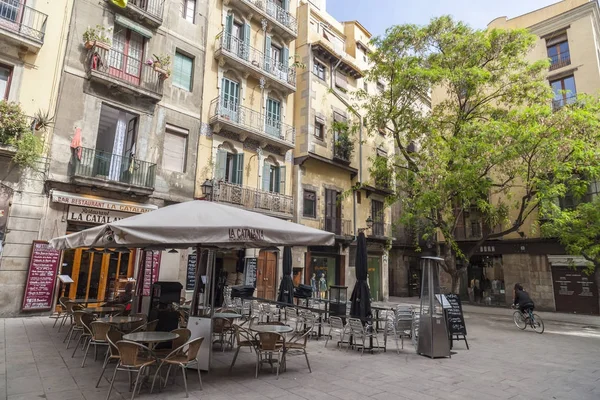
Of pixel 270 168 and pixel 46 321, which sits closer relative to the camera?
pixel 46 321

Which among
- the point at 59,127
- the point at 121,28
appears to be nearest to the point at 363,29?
the point at 121,28

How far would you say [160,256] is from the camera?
13.4m

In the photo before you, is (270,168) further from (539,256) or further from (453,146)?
(539,256)

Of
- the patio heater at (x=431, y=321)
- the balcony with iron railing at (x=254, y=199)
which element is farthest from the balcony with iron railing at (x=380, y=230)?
the patio heater at (x=431, y=321)

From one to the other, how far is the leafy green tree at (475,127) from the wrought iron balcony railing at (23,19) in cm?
1308

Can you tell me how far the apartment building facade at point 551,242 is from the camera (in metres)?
19.6

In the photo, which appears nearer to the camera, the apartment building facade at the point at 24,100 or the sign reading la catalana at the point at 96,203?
the apartment building facade at the point at 24,100

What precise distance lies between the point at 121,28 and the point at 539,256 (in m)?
24.5

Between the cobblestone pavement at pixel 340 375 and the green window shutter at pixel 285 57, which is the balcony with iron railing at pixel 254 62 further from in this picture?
the cobblestone pavement at pixel 340 375

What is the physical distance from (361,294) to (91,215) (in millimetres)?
9365

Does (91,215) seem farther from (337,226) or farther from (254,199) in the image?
(337,226)

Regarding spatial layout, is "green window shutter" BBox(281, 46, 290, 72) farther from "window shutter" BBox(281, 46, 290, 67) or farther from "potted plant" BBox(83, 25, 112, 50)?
"potted plant" BBox(83, 25, 112, 50)

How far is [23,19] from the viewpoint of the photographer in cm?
1125

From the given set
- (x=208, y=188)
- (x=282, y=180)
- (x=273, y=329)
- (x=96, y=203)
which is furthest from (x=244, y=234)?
(x=282, y=180)
